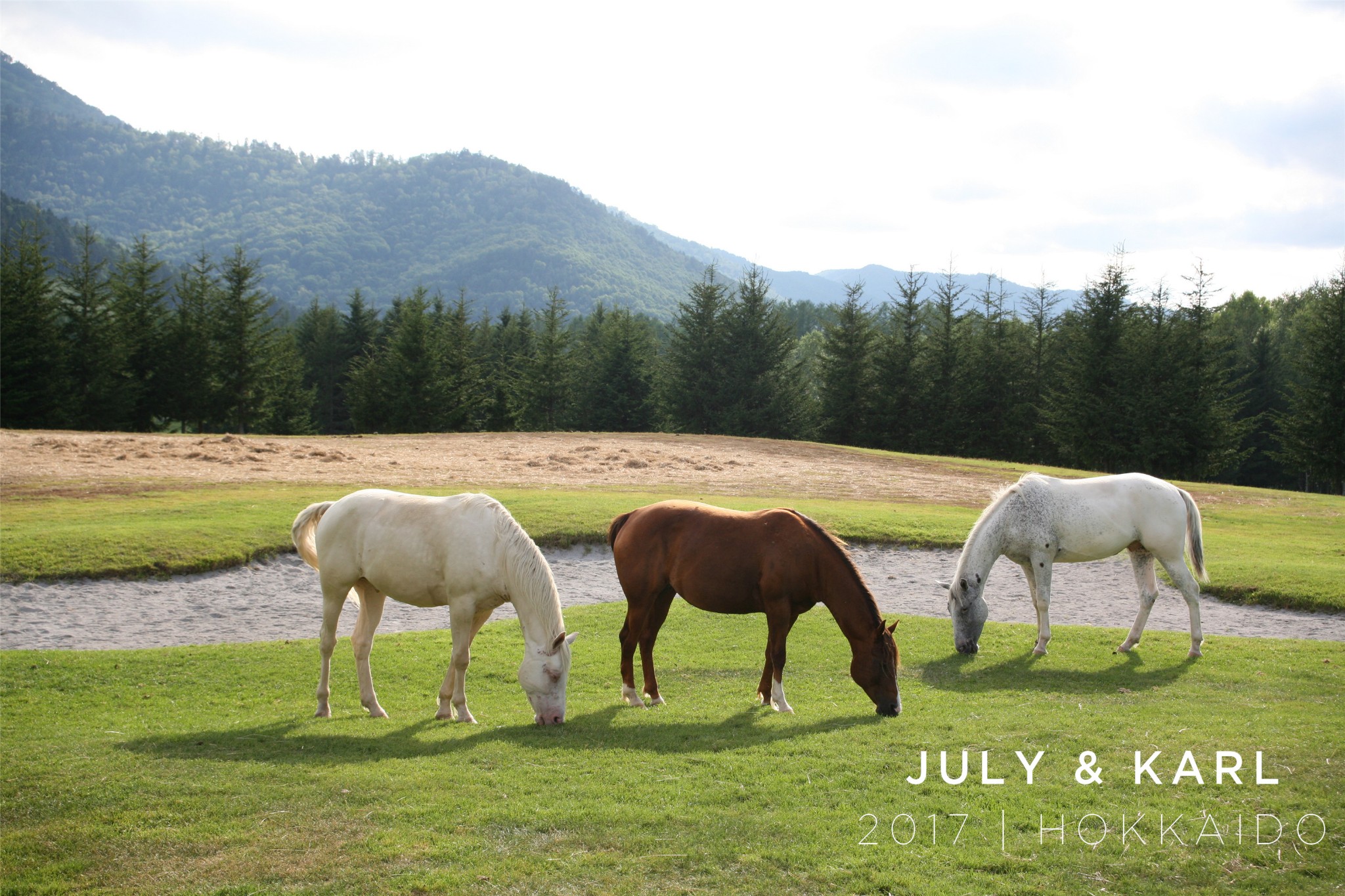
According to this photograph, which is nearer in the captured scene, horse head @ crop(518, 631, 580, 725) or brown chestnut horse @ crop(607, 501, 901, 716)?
horse head @ crop(518, 631, 580, 725)

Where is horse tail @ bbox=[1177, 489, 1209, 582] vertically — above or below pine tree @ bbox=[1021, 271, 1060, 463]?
below

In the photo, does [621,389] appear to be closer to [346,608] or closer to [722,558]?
[346,608]

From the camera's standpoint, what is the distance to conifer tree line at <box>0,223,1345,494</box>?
38.0 meters

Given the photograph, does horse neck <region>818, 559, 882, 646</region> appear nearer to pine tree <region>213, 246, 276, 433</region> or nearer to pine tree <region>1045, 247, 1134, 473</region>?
pine tree <region>1045, 247, 1134, 473</region>

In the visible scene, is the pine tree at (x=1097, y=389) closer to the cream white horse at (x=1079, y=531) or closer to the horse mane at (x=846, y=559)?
the cream white horse at (x=1079, y=531)

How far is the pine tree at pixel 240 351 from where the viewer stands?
41875mm

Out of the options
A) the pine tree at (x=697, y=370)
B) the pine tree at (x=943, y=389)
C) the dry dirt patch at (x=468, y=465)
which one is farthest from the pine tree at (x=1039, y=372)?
the dry dirt patch at (x=468, y=465)

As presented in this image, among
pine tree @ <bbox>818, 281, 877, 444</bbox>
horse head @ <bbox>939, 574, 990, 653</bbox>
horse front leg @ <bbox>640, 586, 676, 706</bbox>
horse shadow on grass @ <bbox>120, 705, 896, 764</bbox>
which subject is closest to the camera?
horse shadow on grass @ <bbox>120, 705, 896, 764</bbox>

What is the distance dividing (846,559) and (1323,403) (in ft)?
136

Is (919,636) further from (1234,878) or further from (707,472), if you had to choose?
(707,472)

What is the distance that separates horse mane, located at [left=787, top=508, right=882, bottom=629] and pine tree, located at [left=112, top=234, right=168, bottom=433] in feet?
133

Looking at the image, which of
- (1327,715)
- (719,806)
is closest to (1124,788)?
(719,806)

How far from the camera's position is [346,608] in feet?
45.4

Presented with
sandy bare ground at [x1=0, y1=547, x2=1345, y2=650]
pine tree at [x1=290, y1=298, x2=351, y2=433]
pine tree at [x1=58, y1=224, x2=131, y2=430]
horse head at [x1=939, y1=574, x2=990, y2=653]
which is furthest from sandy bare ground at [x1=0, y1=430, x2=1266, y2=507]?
pine tree at [x1=290, y1=298, x2=351, y2=433]
